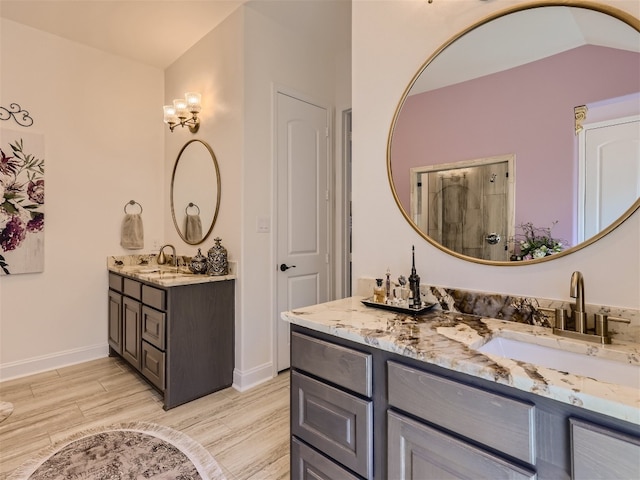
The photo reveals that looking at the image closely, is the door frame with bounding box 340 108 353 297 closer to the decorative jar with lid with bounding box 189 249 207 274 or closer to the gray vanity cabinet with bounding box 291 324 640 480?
the decorative jar with lid with bounding box 189 249 207 274

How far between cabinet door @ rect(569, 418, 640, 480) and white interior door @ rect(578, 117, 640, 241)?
67 cm

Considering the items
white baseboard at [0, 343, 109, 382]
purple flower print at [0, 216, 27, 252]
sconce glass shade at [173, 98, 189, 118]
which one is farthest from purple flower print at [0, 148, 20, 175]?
white baseboard at [0, 343, 109, 382]

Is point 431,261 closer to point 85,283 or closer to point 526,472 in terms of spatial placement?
point 526,472

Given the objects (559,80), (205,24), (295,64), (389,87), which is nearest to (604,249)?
(559,80)

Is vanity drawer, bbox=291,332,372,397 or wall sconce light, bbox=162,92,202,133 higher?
wall sconce light, bbox=162,92,202,133

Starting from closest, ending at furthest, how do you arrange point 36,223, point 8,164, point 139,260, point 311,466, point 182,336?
point 311,466 < point 182,336 < point 8,164 < point 36,223 < point 139,260

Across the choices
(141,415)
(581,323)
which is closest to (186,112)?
(141,415)

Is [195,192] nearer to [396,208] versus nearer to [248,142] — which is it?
[248,142]

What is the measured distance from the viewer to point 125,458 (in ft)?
5.96

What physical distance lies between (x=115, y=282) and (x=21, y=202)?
98 centimetres

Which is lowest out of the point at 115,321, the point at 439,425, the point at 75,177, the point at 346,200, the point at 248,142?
the point at 115,321

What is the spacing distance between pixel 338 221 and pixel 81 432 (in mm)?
2518

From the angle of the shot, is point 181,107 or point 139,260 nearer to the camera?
point 181,107

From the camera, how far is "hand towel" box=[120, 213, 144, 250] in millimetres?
3355
